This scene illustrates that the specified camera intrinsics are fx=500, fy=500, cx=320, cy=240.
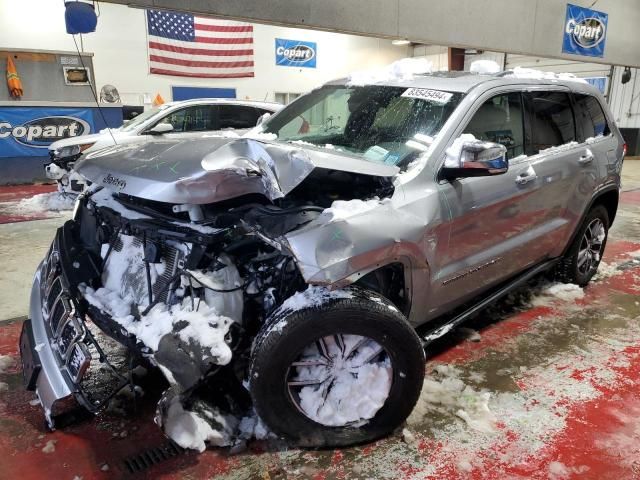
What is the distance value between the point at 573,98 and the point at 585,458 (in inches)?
107

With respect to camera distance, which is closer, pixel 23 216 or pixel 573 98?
pixel 573 98

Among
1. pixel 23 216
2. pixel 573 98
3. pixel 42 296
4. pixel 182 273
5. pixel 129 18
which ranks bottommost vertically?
pixel 23 216

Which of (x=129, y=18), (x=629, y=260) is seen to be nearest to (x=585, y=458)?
(x=629, y=260)

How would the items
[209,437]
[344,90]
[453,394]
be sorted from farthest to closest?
1. [344,90]
2. [453,394]
3. [209,437]

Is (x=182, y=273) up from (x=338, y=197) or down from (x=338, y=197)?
down

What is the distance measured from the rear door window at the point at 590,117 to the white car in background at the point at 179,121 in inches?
173

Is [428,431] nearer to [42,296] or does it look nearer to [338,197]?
[338,197]

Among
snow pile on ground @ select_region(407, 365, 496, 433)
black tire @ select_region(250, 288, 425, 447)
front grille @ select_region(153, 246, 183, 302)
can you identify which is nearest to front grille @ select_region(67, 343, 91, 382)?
front grille @ select_region(153, 246, 183, 302)

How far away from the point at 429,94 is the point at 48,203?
6.87 meters

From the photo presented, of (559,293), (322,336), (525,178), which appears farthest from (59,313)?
(559,293)

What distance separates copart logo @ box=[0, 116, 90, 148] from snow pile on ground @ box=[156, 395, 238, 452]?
9.29m

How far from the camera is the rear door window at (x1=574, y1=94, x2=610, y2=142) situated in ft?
13.0

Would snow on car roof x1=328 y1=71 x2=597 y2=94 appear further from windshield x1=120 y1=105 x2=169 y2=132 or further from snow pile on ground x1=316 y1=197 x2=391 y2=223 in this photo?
windshield x1=120 y1=105 x2=169 y2=132

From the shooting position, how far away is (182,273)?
7.36ft
